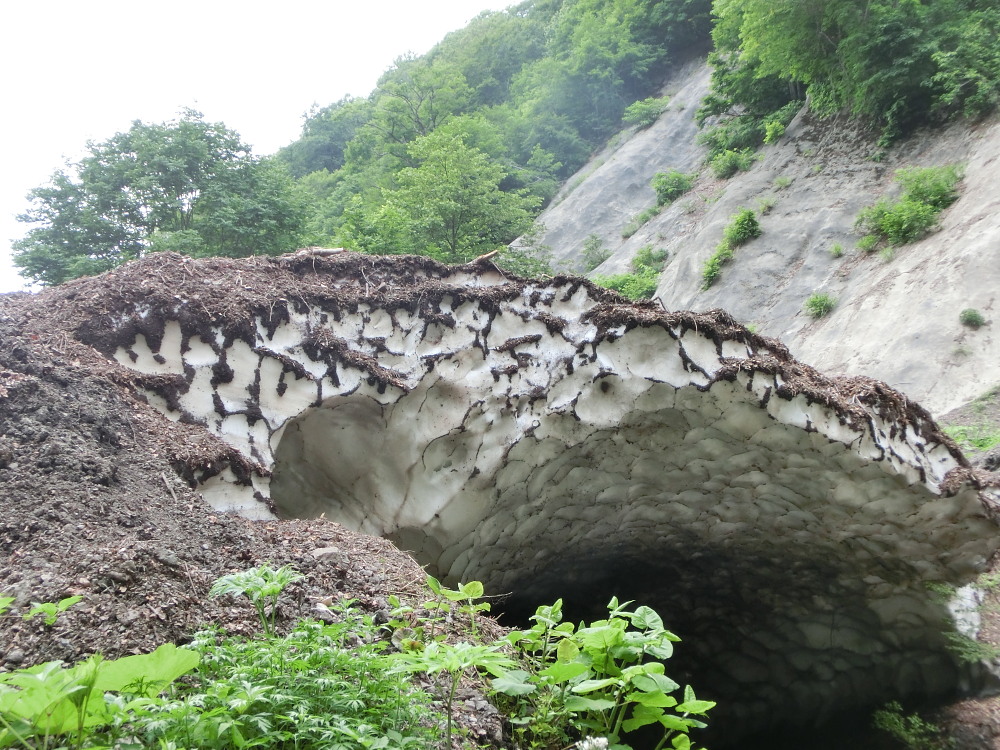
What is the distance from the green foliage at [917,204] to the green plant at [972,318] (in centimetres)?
245

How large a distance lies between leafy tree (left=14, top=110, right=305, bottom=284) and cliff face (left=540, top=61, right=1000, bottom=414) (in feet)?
28.4

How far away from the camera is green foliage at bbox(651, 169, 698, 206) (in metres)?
19.7

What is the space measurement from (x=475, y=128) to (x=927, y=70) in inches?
591

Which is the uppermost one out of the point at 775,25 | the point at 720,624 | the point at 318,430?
the point at 775,25

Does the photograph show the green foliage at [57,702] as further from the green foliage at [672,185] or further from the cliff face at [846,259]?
the green foliage at [672,185]

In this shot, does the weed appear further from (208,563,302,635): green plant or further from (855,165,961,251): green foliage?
(208,563,302,635): green plant

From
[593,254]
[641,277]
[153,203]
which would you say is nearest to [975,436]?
[641,277]

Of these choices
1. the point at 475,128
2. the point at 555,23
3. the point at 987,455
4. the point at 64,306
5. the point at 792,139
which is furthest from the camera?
the point at 555,23

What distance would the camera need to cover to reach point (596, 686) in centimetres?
154

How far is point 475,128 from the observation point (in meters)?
24.3

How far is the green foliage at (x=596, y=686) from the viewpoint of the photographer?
1619 millimetres

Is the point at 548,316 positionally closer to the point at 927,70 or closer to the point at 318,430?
the point at 318,430

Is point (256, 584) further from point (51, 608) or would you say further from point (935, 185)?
point (935, 185)

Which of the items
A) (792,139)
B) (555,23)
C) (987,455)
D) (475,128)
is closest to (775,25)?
(792,139)
